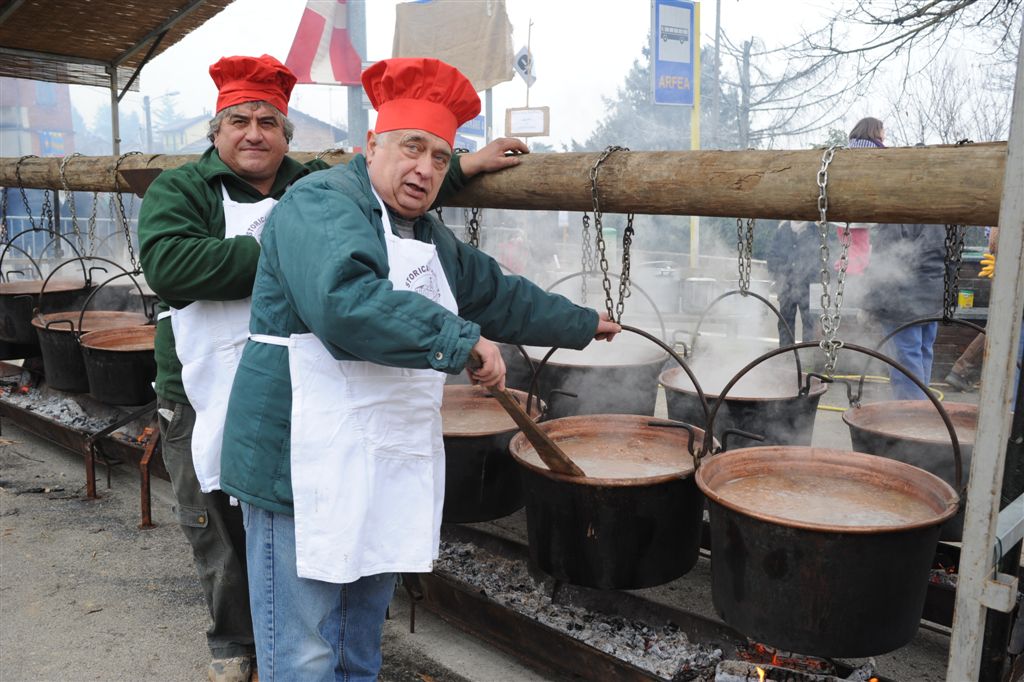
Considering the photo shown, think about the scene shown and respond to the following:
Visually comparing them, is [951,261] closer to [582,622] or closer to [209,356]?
[582,622]

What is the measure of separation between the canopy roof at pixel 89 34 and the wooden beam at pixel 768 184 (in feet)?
10.8

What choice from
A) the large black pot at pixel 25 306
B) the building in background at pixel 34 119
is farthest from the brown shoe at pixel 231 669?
the building in background at pixel 34 119

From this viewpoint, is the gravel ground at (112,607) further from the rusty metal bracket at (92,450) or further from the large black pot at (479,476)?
the large black pot at (479,476)

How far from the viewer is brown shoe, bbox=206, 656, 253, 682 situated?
2.95 meters

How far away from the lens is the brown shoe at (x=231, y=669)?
2953 millimetres

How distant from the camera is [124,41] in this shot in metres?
5.91

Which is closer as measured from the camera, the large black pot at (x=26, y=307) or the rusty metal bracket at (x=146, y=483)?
the rusty metal bracket at (x=146, y=483)

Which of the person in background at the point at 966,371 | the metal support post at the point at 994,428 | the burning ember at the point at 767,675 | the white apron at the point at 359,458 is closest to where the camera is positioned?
the metal support post at the point at 994,428

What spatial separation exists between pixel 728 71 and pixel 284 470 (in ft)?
94.0

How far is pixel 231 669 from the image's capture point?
296 centimetres

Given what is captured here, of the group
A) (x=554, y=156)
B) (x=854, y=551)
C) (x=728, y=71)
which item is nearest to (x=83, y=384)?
(x=554, y=156)

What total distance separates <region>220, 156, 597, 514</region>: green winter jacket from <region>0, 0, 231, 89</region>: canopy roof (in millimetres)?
3807

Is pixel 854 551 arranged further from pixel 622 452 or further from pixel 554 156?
pixel 554 156

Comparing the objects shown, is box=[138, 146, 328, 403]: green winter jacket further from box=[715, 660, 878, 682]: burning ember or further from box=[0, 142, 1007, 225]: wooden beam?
box=[715, 660, 878, 682]: burning ember
